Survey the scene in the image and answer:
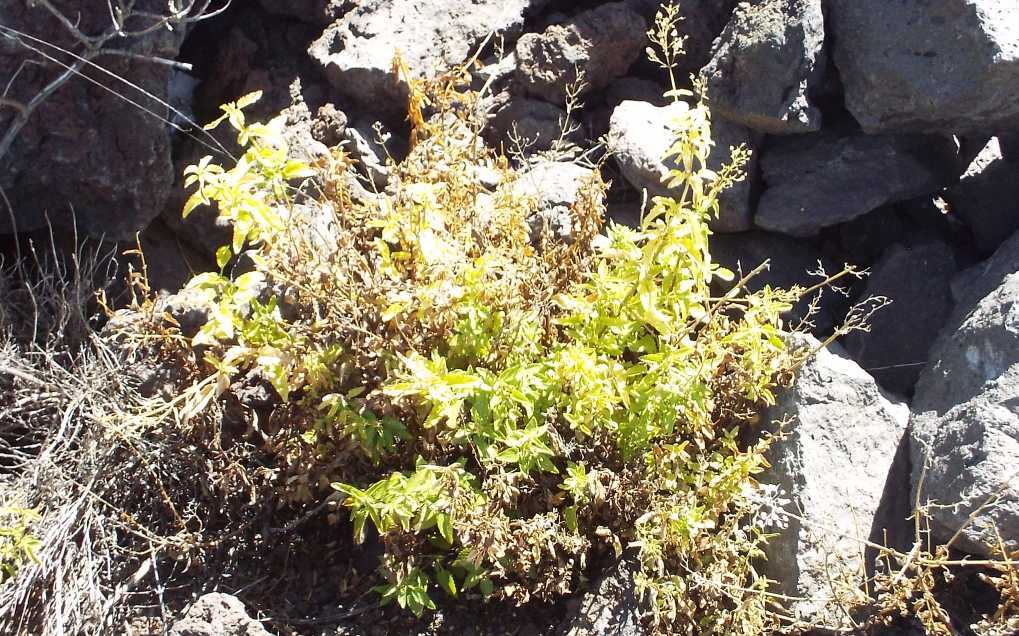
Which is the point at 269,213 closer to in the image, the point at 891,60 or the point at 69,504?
the point at 69,504

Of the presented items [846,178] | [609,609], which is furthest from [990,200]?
[609,609]

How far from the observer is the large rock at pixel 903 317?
3.31 m

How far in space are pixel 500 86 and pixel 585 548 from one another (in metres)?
1.89

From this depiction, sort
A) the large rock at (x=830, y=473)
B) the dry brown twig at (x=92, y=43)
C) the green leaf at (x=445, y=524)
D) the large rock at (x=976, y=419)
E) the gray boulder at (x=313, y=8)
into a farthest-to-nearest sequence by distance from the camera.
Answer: the gray boulder at (x=313, y=8) → the dry brown twig at (x=92, y=43) → the large rock at (x=830, y=473) → the large rock at (x=976, y=419) → the green leaf at (x=445, y=524)

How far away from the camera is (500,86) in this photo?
3.79m

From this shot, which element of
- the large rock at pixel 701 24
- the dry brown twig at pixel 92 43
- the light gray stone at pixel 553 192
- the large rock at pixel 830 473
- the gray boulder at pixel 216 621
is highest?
the large rock at pixel 701 24

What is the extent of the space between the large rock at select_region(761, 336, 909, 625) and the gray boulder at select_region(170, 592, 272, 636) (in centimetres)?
150

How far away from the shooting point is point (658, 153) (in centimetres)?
336

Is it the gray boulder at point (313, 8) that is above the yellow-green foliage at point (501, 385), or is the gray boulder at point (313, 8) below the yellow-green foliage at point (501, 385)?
above

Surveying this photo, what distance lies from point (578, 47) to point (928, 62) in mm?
1233

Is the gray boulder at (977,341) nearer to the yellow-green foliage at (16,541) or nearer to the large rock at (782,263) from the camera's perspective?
the large rock at (782,263)

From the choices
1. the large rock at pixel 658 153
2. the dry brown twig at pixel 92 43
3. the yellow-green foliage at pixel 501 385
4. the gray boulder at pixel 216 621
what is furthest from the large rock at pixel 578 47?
the gray boulder at pixel 216 621

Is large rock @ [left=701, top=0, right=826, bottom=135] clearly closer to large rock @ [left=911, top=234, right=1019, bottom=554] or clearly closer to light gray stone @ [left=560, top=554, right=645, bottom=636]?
large rock @ [left=911, top=234, right=1019, bottom=554]

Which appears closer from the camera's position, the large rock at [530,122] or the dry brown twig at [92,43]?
the dry brown twig at [92,43]
